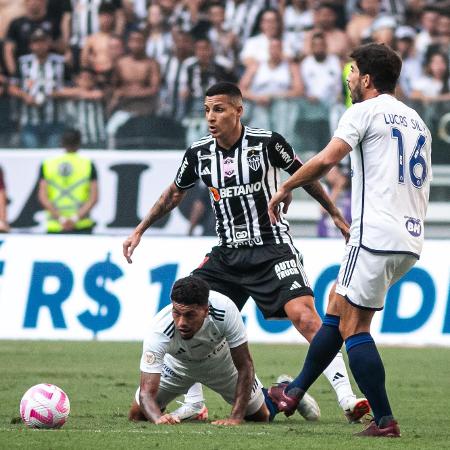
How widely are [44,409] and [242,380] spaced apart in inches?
45.1

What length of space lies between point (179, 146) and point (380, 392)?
10300mm

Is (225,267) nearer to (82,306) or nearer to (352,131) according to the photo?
(352,131)

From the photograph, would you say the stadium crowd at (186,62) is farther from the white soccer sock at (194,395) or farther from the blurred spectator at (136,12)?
the white soccer sock at (194,395)

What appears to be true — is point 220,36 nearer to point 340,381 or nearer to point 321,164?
point 340,381

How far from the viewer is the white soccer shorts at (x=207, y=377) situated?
714cm

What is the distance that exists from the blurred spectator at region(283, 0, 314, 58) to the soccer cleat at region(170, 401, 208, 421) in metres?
10.3

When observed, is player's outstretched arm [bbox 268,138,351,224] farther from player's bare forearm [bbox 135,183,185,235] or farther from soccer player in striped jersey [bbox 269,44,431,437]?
player's bare forearm [bbox 135,183,185,235]

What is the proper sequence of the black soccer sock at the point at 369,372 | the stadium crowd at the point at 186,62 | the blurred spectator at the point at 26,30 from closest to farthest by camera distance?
the black soccer sock at the point at 369,372 → the stadium crowd at the point at 186,62 → the blurred spectator at the point at 26,30

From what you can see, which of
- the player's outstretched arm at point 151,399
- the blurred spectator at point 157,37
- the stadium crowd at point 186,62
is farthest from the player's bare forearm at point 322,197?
the blurred spectator at point 157,37

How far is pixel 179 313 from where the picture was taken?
6.67 meters

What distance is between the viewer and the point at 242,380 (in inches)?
272

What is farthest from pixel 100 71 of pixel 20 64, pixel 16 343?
pixel 16 343

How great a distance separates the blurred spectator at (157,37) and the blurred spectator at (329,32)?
6.62ft

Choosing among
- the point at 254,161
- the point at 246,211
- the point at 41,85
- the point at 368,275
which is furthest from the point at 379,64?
the point at 41,85
